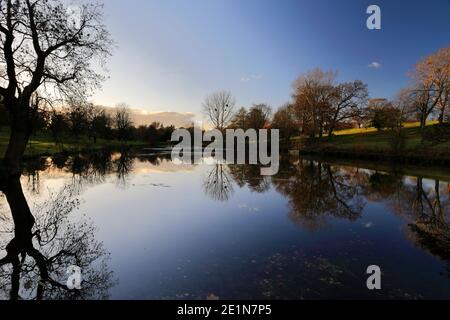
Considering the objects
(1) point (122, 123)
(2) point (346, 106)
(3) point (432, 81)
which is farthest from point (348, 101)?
(1) point (122, 123)

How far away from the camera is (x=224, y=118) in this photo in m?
68.8

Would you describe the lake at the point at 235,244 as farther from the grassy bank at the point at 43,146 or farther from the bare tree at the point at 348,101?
the bare tree at the point at 348,101

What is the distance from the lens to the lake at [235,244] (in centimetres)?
450

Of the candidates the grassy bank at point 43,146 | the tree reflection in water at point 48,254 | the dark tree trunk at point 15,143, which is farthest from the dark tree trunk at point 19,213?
the grassy bank at point 43,146

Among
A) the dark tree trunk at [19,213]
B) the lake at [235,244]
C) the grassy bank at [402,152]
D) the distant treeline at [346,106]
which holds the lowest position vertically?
the lake at [235,244]

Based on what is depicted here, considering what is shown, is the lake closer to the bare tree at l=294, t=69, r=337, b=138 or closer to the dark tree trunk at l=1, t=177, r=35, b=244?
the dark tree trunk at l=1, t=177, r=35, b=244

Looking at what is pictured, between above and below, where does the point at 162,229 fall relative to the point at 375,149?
below

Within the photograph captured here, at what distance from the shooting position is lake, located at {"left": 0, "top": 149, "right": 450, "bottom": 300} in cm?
450

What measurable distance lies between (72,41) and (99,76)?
7.15 feet

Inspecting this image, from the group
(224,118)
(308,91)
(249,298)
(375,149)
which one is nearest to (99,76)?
(249,298)

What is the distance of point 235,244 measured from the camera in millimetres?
6660

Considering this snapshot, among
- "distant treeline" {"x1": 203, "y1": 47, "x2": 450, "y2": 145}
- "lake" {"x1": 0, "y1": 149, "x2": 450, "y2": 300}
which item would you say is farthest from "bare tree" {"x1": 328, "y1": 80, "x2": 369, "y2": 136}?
"lake" {"x1": 0, "y1": 149, "x2": 450, "y2": 300}

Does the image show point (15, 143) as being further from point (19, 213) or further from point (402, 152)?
point (402, 152)
